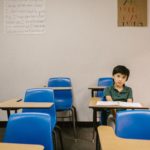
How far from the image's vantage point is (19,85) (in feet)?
15.5

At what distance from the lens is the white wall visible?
4.60 meters

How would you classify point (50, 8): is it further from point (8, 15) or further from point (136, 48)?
point (136, 48)

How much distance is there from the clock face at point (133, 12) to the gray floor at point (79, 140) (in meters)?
2.02

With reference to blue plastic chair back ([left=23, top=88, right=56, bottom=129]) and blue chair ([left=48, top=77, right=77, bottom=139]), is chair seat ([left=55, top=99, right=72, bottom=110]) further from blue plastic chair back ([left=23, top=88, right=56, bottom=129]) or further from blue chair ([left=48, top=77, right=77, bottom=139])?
blue plastic chair back ([left=23, top=88, right=56, bottom=129])

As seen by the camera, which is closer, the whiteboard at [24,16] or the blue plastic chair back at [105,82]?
the blue plastic chair back at [105,82]

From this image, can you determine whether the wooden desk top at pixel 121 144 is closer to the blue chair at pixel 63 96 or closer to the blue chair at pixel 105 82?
the blue chair at pixel 63 96

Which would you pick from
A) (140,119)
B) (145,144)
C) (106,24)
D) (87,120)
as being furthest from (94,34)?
(145,144)

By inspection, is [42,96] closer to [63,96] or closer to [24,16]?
[63,96]

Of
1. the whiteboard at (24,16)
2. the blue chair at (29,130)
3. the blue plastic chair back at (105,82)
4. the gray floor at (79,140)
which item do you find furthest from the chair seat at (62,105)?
the blue chair at (29,130)

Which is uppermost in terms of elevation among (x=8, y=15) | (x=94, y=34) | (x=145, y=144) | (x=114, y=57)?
(x=8, y=15)

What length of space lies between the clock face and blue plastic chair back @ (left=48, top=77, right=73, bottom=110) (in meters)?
1.47

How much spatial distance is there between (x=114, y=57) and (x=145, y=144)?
337 cm

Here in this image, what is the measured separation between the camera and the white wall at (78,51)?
4.60 meters

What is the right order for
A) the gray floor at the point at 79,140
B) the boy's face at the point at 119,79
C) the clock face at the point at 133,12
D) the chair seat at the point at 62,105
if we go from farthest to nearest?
the clock face at the point at 133,12
the chair seat at the point at 62,105
the gray floor at the point at 79,140
the boy's face at the point at 119,79
